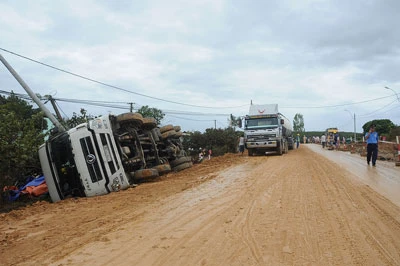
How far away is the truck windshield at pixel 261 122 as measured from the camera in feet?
74.7

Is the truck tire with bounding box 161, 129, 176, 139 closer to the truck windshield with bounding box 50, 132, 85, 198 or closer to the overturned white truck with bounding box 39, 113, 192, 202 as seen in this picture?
the overturned white truck with bounding box 39, 113, 192, 202

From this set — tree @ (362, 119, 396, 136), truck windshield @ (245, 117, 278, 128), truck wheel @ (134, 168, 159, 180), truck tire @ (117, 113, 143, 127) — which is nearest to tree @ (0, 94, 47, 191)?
truck tire @ (117, 113, 143, 127)

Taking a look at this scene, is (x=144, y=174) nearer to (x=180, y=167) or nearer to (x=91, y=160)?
(x=91, y=160)

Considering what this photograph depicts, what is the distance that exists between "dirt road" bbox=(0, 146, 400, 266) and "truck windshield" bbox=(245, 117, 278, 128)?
45.4ft

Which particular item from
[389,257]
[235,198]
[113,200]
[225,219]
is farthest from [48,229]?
[389,257]

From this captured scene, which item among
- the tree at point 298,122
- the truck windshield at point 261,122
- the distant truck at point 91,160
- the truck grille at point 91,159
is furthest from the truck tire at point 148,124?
the tree at point 298,122

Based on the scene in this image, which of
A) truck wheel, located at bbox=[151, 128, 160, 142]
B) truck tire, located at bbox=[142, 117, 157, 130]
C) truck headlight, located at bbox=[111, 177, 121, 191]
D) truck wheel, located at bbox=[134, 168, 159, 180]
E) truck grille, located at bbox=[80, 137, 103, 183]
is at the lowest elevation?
truck headlight, located at bbox=[111, 177, 121, 191]

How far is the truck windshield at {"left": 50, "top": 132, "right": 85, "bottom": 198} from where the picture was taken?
1045 centimetres

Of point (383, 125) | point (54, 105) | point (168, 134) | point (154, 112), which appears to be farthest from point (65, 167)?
point (383, 125)

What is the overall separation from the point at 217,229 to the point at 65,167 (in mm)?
6710

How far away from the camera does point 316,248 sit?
4.39 metres

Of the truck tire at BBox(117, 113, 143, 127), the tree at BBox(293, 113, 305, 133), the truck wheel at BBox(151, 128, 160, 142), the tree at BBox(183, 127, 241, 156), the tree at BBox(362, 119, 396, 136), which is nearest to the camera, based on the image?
the truck tire at BBox(117, 113, 143, 127)

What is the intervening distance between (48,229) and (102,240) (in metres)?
1.82

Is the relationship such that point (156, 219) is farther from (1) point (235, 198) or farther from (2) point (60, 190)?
(2) point (60, 190)
